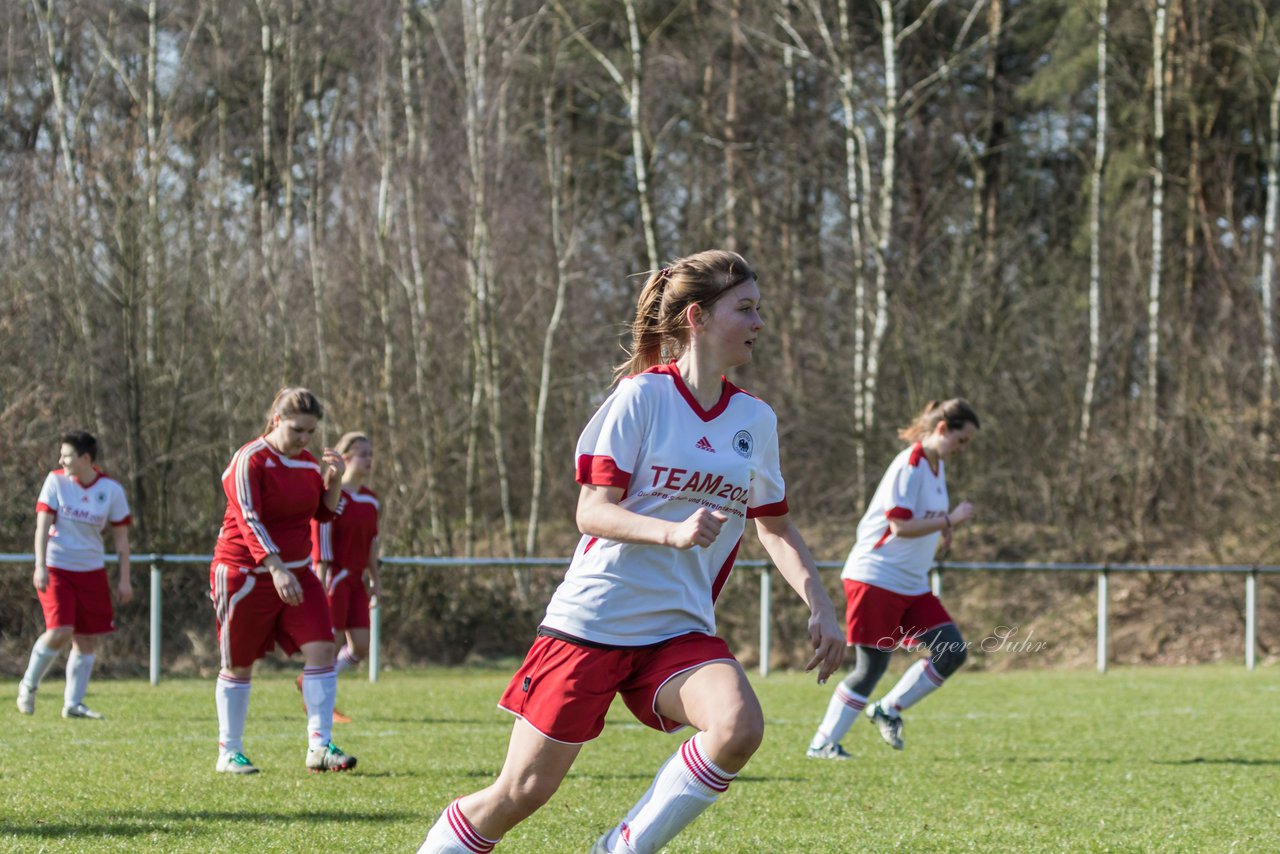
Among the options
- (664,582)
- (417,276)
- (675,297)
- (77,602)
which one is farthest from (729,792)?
(417,276)

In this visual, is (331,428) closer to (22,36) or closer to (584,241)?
(584,241)

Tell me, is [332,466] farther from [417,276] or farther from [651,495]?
[417,276]

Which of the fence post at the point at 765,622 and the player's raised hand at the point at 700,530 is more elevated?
the player's raised hand at the point at 700,530

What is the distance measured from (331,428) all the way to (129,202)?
12.7 feet

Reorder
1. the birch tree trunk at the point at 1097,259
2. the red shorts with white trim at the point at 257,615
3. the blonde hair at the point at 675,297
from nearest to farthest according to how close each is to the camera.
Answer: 1. the blonde hair at the point at 675,297
2. the red shorts with white trim at the point at 257,615
3. the birch tree trunk at the point at 1097,259

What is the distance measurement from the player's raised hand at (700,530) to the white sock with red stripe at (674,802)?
1.84 feet

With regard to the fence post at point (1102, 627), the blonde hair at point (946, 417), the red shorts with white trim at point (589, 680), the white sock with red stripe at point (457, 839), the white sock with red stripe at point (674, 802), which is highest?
the blonde hair at point (946, 417)

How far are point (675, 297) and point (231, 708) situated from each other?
435cm

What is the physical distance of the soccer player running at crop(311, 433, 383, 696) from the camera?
10.8m

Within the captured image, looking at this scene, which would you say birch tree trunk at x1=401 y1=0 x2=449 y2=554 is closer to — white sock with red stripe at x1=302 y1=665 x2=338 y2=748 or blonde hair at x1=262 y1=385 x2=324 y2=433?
white sock with red stripe at x1=302 y1=665 x2=338 y2=748

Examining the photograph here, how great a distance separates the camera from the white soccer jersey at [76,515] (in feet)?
34.8

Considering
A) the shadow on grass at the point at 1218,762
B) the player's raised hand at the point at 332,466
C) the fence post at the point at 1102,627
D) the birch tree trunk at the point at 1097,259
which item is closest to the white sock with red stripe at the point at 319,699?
the player's raised hand at the point at 332,466

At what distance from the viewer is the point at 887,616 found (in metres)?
8.40

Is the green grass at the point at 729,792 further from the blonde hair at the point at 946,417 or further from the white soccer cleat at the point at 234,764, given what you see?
the blonde hair at the point at 946,417
